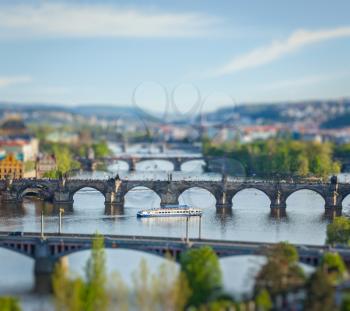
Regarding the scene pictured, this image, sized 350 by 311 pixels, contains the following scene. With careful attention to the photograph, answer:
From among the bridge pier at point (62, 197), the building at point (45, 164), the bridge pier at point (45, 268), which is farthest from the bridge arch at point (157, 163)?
the bridge pier at point (45, 268)

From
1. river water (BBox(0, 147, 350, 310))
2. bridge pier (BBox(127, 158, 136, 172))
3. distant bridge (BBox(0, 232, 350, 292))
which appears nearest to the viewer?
river water (BBox(0, 147, 350, 310))

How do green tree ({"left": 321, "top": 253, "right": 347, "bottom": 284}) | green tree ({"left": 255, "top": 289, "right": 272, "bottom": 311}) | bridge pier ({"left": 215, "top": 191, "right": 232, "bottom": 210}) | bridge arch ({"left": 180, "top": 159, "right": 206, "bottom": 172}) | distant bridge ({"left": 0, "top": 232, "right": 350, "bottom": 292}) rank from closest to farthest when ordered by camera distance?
green tree ({"left": 255, "top": 289, "right": 272, "bottom": 311}), green tree ({"left": 321, "top": 253, "right": 347, "bottom": 284}), distant bridge ({"left": 0, "top": 232, "right": 350, "bottom": 292}), bridge pier ({"left": 215, "top": 191, "right": 232, "bottom": 210}), bridge arch ({"left": 180, "top": 159, "right": 206, "bottom": 172})

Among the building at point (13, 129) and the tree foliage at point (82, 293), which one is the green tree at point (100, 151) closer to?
the building at point (13, 129)

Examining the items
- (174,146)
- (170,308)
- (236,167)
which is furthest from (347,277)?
(174,146)

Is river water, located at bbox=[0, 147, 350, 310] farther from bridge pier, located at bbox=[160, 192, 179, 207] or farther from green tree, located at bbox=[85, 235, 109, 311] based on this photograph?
green tree, located at bbox=[85, 235, 109, 311]

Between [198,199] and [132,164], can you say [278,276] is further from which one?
[132,164]

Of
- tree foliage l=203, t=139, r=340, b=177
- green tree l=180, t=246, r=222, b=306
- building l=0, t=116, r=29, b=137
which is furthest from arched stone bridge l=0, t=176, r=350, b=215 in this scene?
building l=0, t=116, r=29, b=137
